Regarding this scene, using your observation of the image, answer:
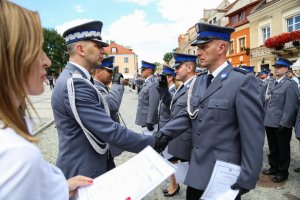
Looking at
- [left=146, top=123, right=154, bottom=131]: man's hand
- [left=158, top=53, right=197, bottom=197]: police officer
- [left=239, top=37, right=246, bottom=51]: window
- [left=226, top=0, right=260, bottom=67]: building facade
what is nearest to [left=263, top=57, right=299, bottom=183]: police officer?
[left=158, top=53, right=197, bottom=197]: police officer

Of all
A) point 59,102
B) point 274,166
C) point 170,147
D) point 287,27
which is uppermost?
point 287,27

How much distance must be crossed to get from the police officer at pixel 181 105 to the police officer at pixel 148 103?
0.95m

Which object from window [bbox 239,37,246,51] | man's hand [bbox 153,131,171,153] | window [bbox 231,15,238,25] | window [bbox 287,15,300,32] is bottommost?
man's hand [bbox 153,131,171,153]

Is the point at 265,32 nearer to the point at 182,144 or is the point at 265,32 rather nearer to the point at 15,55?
the point at 182,144

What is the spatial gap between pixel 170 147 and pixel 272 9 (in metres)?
24.6

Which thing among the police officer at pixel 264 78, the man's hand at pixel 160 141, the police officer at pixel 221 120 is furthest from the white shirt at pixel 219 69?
the police officer at pixel 264 78

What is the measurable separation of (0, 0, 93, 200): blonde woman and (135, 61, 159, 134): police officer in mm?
→ 4746

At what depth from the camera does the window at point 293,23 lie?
22427 mm

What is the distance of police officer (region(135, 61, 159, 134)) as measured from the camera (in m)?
5.79

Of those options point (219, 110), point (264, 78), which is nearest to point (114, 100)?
point (219, 110)

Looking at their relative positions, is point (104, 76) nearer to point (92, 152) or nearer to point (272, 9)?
point (92, 152)

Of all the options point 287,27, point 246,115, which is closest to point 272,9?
point 287,27

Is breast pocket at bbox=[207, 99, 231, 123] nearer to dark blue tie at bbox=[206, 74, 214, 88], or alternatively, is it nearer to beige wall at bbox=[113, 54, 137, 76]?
dark blue tie at bbox=[206, 74, 214, 88]

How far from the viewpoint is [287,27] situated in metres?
23.8
